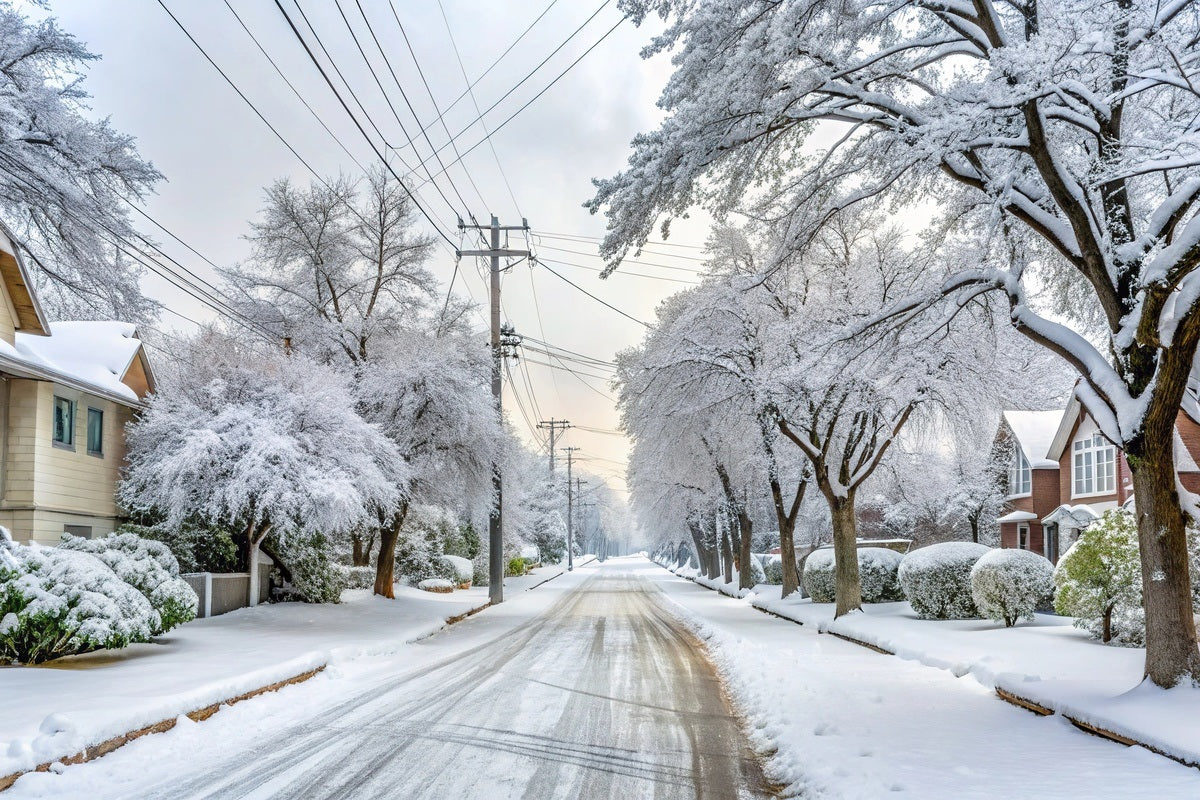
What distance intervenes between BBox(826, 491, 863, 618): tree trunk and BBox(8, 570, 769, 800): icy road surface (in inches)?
287

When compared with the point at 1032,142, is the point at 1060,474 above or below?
below

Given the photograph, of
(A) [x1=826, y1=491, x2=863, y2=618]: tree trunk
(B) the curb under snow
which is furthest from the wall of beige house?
(A) [x1=826, y1=491, x2=863, y2=618]: tree trunk

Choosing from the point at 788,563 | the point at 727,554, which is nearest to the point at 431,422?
the point at 788,563

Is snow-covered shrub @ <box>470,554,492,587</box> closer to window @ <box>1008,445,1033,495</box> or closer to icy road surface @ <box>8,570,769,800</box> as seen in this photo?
window @ <box>1008,445,1033,495</box>

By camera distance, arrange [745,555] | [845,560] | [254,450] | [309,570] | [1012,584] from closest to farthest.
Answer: [1012,584] < [254,450] < [845,560] < [309,570] < [745,555]

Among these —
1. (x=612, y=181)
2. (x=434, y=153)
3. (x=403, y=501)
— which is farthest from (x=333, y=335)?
(x=612, y=181)

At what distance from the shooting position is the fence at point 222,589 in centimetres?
1977

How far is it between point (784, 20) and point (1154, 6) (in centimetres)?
329

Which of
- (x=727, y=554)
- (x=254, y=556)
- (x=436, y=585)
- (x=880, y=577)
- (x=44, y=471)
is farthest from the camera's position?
(x=727, y=554)

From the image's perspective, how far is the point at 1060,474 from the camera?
31.8 m

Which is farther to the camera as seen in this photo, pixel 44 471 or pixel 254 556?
pixel 254 556

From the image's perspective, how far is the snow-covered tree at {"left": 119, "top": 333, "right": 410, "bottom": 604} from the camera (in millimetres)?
17594

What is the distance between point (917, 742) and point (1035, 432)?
30.8m

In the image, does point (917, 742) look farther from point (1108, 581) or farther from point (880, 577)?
point (880, 577)
